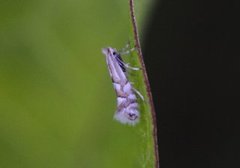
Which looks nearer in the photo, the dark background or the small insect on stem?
the small insect on stem

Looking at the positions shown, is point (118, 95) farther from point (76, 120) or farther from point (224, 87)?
point (224, 87)

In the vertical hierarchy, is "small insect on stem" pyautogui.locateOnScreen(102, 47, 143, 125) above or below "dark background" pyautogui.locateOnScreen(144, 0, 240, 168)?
below

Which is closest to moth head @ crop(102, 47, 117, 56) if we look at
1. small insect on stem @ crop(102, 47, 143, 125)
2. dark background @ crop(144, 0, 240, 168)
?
small insect on stem @ crop(102, 47, 143, 125)

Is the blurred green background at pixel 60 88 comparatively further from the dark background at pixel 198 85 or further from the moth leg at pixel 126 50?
the dark background at pixel 198 85

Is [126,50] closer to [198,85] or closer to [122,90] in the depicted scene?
[122,90]

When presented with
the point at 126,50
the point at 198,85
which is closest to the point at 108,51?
the point at 126,50

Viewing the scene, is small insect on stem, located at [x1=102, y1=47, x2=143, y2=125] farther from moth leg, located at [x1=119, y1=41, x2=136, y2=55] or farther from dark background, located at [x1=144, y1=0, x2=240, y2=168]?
dark background, located at [x1=144, y1=0, x2=240, y2=168]

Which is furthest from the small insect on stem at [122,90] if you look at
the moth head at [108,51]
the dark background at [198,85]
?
the dark background at [198,85]
